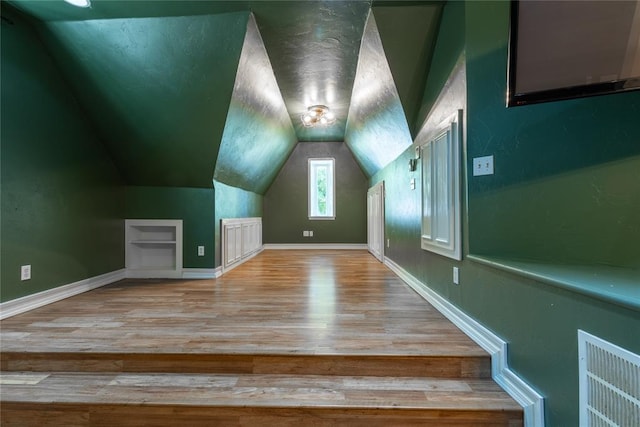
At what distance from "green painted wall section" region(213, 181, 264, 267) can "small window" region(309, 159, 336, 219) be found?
136 cm

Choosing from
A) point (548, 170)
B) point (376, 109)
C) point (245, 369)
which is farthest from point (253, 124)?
point (548, 170)

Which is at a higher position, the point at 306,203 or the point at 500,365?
the point at 306,203

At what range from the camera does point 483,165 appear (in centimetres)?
186

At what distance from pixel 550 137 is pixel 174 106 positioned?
10.6 ft

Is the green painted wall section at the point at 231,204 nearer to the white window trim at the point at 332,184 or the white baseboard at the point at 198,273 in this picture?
the white baseboard at the point at 198,273

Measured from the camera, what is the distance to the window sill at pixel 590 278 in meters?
1.02

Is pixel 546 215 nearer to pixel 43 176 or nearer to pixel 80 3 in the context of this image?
pixel 80 3

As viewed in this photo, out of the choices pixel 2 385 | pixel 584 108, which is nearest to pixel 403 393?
pixel 584 108

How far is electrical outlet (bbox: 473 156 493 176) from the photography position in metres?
1.83

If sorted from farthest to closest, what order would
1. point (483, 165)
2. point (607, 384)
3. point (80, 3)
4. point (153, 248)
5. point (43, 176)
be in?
point (153, 248), point (43, 176), point (80, 3), point (483, 165), point (607, 384)

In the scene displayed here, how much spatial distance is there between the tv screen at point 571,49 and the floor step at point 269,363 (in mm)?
1499

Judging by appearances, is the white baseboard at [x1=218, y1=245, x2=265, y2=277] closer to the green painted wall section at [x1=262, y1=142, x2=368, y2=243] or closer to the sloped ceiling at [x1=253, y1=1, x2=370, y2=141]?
the green painted wall section at [x1=262, y1=142, x2=368, y2=243]

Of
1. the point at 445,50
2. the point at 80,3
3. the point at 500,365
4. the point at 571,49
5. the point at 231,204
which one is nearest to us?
the point at 571,49

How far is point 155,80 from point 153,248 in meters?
2.22
